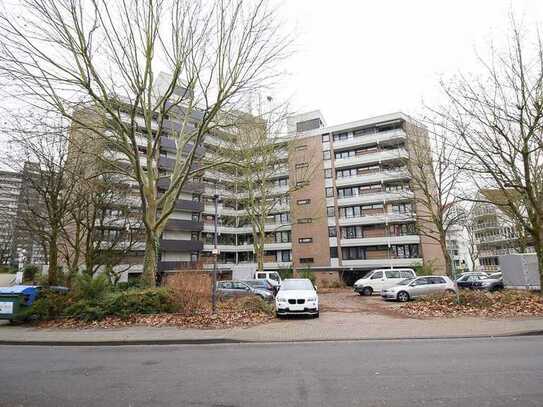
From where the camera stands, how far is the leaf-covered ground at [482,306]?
459 inches

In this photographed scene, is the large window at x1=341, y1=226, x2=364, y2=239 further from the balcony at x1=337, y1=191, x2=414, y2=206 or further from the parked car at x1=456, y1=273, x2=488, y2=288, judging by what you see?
the parked car at x1=456, y1=273, x2=488, y2=288

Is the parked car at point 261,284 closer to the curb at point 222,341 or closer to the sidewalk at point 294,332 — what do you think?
the sidewalk at point 294,332

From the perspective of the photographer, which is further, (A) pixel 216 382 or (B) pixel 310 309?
(B) pixel 310 309

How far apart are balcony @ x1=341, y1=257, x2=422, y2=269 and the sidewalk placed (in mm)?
27608

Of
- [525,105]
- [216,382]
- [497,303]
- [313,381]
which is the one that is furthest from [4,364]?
[525,105]

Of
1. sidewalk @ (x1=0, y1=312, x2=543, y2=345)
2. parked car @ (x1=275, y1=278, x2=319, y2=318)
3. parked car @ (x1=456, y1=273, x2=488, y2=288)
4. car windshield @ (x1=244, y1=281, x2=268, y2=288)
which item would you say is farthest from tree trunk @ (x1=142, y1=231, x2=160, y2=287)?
parked car @ (x1=456, y1=273, x2=488, y2=288)

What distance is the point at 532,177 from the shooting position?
16.5 meters

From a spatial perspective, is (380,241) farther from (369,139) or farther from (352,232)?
(369,139)

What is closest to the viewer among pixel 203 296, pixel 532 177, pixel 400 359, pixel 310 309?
pixel 400 359

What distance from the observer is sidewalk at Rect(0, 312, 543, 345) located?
868 cm

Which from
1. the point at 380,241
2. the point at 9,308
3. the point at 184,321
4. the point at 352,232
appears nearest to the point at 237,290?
the point at 184,321

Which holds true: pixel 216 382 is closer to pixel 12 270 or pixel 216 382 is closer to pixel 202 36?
pixel 202 36

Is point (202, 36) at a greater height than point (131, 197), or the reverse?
point (202, 36)

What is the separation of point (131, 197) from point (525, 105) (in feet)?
88.2
